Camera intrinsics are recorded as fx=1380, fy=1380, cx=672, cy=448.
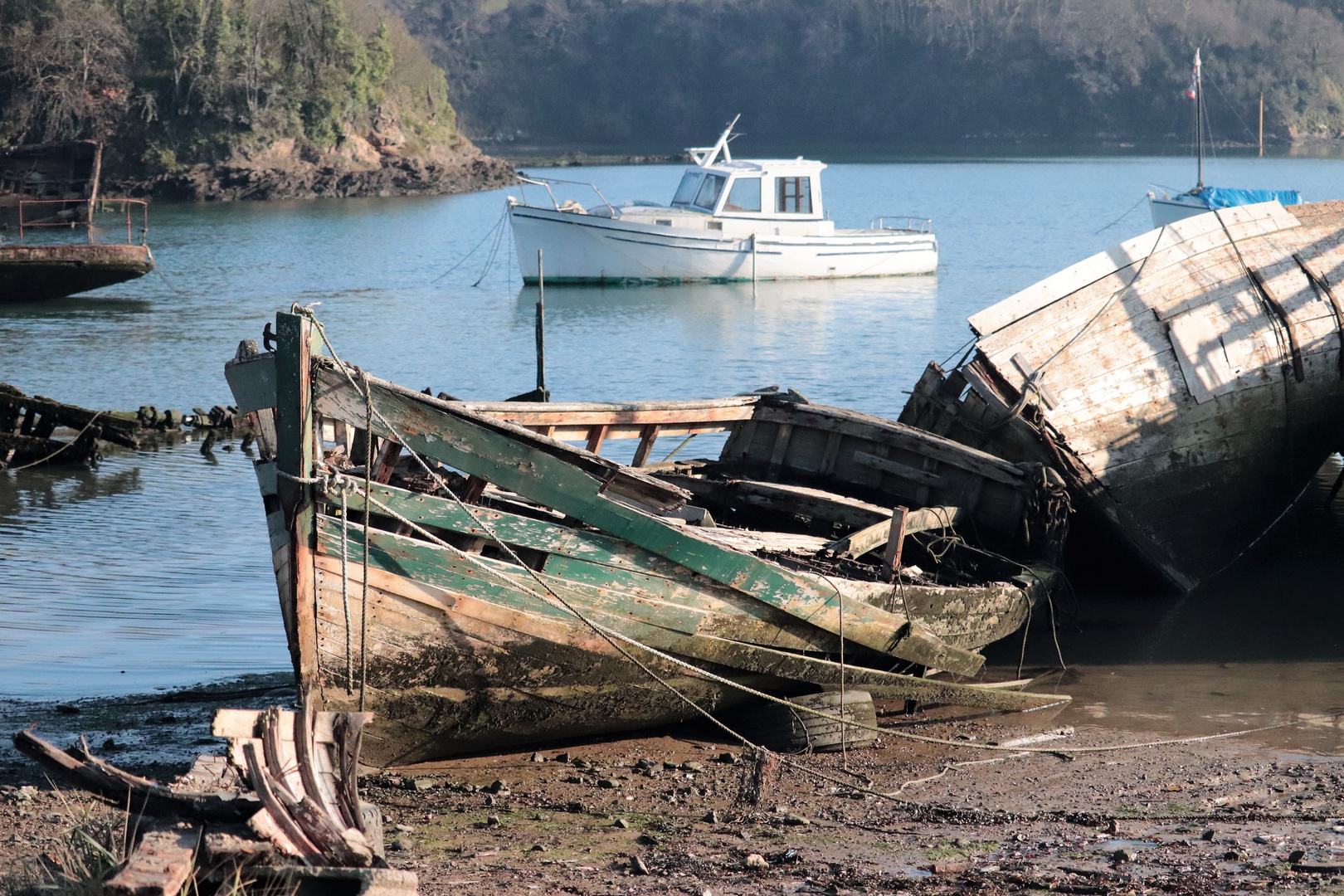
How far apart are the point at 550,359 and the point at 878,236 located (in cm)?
1199

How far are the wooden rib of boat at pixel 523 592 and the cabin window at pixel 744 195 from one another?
22.4 m

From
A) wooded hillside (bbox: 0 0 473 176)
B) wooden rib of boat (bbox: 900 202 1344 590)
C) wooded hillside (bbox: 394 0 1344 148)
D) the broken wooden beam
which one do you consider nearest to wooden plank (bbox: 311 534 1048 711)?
the broken wooden beam

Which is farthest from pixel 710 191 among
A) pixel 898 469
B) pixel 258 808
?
pixel 258 808

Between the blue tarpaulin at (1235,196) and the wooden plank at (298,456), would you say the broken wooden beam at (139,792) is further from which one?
the blue tarpaulin at (1235,196)

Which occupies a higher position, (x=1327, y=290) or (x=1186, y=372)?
(x=1327, y=290)

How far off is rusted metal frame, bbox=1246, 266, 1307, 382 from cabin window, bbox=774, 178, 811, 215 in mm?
20008

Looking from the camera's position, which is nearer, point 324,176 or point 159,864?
point 159,864

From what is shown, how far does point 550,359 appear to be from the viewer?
24.0m

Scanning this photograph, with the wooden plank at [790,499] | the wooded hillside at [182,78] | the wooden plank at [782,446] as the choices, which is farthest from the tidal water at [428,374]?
the wooded hillside at [182,78]

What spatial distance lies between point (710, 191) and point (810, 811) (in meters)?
25.4

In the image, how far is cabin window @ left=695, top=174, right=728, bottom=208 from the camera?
99.8ft

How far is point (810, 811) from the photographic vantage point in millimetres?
6676

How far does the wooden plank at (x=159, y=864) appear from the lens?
14.5 ft

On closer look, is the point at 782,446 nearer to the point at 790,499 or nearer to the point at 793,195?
the point at 790,499
